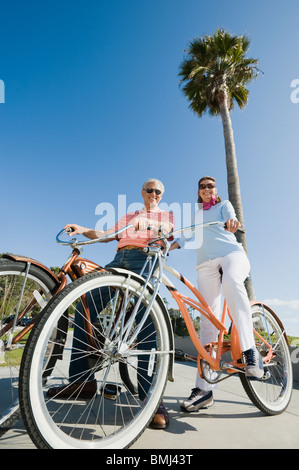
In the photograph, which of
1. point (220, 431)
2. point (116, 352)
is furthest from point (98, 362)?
point (220, 431)

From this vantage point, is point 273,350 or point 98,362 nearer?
point 98,362

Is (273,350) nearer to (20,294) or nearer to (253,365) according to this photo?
(253,365)

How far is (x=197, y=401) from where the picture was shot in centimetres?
248

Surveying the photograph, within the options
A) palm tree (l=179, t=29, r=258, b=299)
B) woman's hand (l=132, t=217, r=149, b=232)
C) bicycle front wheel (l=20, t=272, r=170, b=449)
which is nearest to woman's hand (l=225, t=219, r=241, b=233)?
woman's hand (l=132, t=217, r=149, b=232)

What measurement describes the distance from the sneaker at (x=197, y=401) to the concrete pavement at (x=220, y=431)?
0.15 feet

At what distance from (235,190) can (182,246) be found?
733 centimetres

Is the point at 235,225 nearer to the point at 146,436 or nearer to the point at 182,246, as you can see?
the point at 182,246

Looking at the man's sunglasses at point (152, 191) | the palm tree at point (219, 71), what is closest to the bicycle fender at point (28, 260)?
the man's sunglasses at point (152, 191)

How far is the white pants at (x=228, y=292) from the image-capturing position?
2.33 meters

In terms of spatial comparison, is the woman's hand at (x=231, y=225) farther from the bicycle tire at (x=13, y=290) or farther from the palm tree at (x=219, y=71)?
the palm tree at (x=219, y=71)

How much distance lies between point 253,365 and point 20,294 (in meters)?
1.73

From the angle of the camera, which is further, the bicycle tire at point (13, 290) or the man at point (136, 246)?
the man at point (136, 246)

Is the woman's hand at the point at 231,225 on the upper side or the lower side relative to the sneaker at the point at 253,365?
upper
